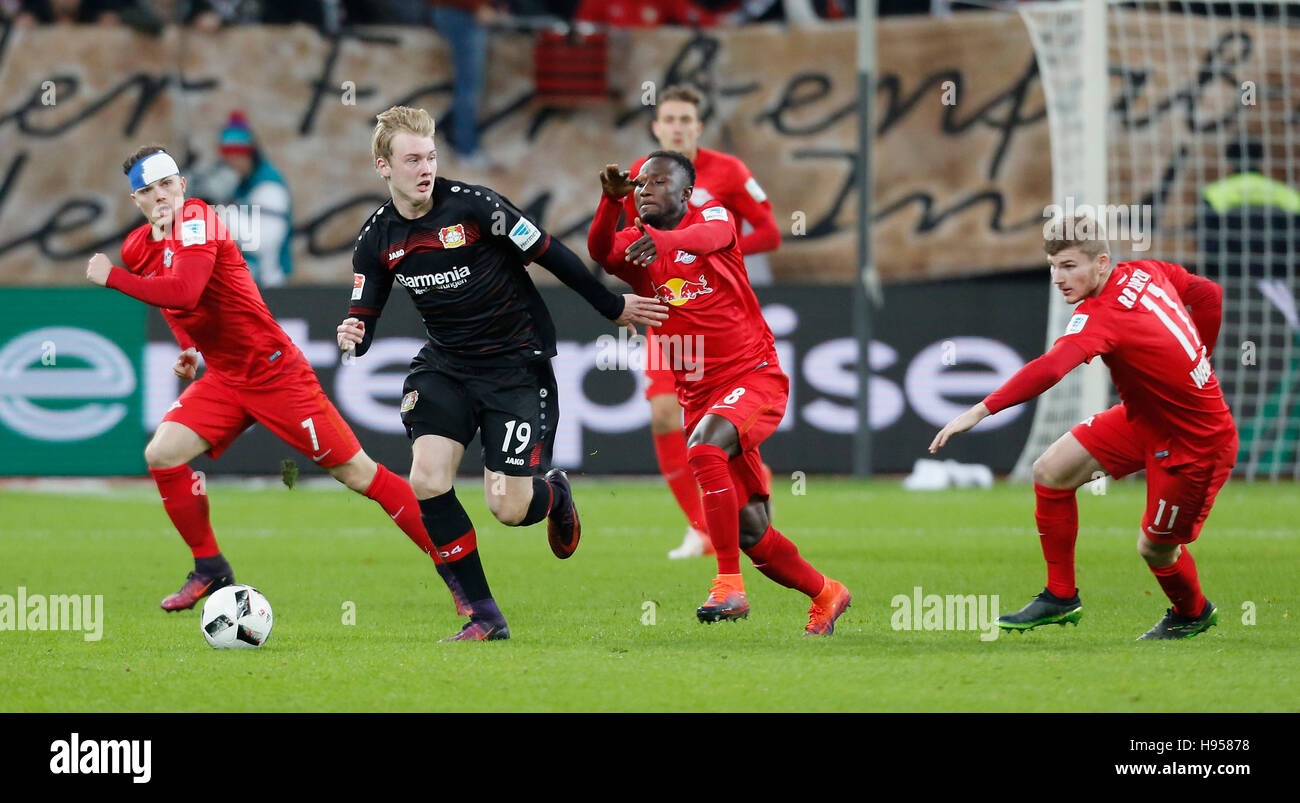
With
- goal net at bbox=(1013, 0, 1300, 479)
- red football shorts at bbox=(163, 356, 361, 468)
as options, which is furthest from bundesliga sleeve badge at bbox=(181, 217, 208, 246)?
goal net at bbox=(1013, 0, 1300, 479)

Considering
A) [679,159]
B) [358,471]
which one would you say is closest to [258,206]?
[358,471]

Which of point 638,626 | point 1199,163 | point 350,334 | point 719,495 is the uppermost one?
point 1199,163

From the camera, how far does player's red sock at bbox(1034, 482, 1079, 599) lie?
6.59 m

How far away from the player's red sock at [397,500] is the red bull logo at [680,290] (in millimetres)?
1376

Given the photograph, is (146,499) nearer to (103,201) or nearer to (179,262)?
(103,201)

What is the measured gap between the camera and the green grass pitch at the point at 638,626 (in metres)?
5.15

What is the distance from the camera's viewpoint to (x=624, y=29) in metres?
16.9

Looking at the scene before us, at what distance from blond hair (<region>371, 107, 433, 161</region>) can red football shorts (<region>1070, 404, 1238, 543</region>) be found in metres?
2.66

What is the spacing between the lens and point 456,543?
6516mm

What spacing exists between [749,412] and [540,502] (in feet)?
2.86

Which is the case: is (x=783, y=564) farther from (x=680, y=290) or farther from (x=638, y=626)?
(x=680, y=290)

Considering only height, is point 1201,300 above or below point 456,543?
above

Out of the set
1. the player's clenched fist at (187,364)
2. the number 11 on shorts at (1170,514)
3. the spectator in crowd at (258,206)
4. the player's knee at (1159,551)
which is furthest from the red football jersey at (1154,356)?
the spectator in crowd at (258,206)
